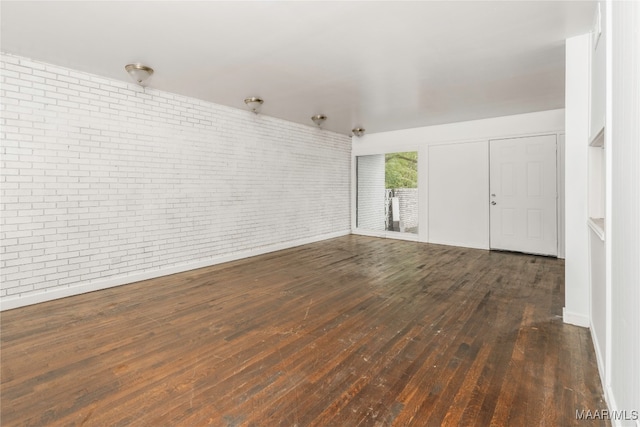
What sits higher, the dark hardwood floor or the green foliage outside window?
the green foliage outside window

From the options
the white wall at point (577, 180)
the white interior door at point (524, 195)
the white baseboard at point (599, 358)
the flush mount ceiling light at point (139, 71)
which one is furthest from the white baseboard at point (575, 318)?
the flush mount ceiling light at point (139, 71)

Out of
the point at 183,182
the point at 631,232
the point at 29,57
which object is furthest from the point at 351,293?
the point at 29,57

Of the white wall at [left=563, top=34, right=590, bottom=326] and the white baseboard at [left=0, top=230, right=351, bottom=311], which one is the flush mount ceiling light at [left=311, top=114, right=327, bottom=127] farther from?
the white wall at [left=563, top=34, right=590, bottom=326]

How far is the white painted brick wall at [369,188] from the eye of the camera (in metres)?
8.47

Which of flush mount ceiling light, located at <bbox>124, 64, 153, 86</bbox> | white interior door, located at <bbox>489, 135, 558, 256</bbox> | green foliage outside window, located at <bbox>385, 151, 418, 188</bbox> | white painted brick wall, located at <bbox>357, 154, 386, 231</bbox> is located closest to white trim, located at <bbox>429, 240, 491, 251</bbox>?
white interior door, located at <bbox>489, 135, 558, 256</bbox>

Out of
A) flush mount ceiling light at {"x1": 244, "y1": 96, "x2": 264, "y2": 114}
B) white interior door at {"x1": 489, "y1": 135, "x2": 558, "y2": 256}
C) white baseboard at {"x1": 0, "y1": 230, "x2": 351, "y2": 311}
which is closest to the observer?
white baseboard at {"x1": 0, "y1": 230, "x2": 351, "y2": 311}

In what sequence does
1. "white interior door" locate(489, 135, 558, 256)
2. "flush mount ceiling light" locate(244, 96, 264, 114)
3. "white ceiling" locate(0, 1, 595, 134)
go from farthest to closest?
"white interior door" locate(489, 135, 558, 256) < "flush mount ceiling light" locate(244, 96, 264, 114) < "white ceiling" locate(0, 1, 595, 134)

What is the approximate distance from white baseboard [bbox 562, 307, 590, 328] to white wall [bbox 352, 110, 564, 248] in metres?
3.68

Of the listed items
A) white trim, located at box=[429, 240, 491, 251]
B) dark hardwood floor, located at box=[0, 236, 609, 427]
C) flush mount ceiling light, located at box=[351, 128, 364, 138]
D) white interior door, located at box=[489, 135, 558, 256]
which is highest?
flush mount ceiling light, located at box=[351, 128, 364, 138]

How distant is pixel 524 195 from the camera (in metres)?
5.89

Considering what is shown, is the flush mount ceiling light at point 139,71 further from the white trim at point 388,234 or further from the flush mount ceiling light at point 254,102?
the white trim at point 388,234

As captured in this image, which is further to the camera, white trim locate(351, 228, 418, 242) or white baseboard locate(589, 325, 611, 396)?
white trim locate(351, 228, 418, 242)

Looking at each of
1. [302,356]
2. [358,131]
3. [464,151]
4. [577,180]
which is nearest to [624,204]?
[577,180]

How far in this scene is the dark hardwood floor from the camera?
174 centimetres
